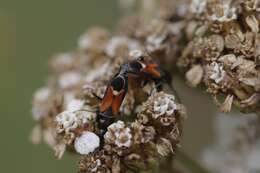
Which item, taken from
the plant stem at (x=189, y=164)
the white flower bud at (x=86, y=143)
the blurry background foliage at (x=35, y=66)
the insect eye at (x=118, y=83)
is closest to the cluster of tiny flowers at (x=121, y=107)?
the white flower bud at (x=86, y=143)

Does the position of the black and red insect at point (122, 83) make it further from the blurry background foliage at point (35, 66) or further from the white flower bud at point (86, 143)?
the blurry background foliage at point (35, 66)

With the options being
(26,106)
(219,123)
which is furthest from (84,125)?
(26,106)

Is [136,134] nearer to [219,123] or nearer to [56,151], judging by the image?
[56,151]

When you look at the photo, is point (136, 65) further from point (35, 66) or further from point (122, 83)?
point (35, 66)

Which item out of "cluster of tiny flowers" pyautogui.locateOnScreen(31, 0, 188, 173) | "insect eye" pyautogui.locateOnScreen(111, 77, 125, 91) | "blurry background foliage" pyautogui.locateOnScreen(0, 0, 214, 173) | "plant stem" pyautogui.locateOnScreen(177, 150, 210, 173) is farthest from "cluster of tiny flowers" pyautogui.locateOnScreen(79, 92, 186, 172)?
"blurry background foliage" pyautogui.locateOnScreen(0, 0, 214, 173)

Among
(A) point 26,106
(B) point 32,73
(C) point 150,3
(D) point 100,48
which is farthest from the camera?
(B) point 32,73

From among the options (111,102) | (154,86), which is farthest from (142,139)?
(154,86)
